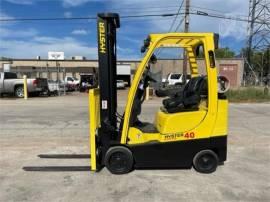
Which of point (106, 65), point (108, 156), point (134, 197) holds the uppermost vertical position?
point (106, 65)

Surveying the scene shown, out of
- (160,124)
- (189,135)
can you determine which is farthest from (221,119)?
(160,124)

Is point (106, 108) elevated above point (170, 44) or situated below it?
below

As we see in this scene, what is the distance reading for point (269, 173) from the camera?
221 inches

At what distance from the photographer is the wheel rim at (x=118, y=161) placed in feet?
17.8

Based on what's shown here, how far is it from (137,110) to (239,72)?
39441 millimetres

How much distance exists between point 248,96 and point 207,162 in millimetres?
18347

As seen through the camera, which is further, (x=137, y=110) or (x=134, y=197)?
(x=137, y=110)

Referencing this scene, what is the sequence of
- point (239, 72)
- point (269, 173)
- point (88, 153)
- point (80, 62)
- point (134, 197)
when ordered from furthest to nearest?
point (80, 62), point (239, 72), point (88, 153), point (269, 173), point (134, 197)

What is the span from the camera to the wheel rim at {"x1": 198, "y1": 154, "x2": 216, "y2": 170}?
5.51m

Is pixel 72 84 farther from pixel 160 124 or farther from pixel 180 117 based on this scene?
pixel 180 117

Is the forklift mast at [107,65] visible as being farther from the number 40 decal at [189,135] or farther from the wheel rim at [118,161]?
the number 40 decal at [189,135]

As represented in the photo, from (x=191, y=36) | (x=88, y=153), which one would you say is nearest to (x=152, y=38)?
(x=191, y=36)

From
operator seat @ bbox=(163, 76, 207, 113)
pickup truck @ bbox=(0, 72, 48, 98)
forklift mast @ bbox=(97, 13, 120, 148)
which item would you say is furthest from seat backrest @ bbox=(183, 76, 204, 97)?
pickup truck @ bbox=(0, 72, 48, 98)

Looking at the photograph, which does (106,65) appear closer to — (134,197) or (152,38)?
(152,38)
